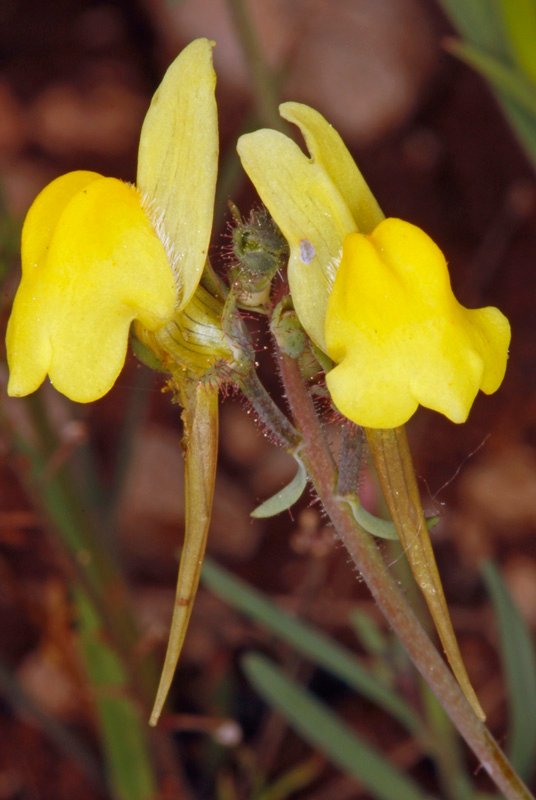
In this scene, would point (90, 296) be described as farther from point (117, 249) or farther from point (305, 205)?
point (305, 205)

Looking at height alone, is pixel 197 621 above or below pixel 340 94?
below

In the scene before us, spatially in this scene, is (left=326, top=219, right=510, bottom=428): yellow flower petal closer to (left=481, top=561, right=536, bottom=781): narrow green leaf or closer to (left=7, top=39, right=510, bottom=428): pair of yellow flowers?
(left=7, top=39, right=510, bottom=428): pair of yellow flowers


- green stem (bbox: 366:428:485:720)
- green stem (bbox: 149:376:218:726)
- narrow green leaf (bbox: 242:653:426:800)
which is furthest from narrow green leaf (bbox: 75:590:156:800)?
green stem (bbox: 366:428:485:720)

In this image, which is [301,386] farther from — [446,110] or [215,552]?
[446,110]

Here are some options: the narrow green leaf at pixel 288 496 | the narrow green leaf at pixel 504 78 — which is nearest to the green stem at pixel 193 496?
the narrow green leaf at pixel 288 496

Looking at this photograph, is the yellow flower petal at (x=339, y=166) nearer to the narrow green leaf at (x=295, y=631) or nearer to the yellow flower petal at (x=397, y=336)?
the yellow flower petal at (x=397, y=336)

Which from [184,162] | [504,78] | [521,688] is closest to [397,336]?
[184,162]

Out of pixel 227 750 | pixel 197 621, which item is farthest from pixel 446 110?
pixel 227 750
